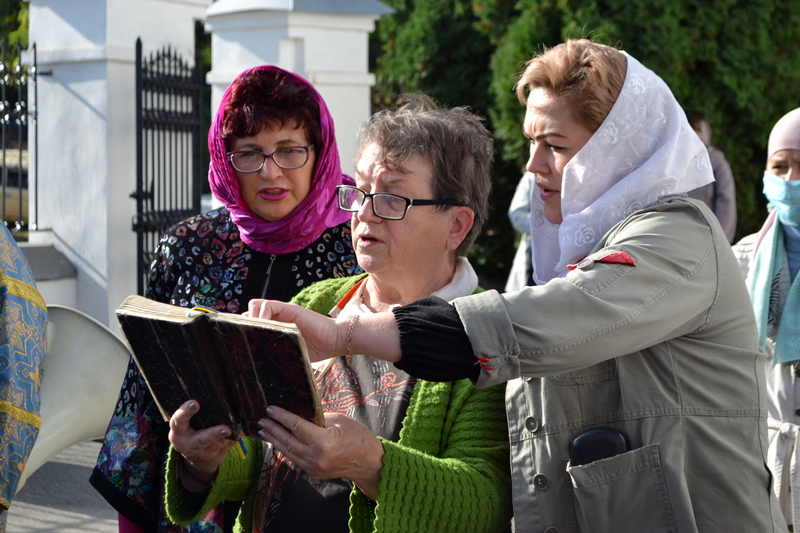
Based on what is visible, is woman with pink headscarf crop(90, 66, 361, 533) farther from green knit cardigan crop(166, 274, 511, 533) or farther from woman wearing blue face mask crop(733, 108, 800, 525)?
woman wearing blue face mask crop(733, 108, 800, 525)

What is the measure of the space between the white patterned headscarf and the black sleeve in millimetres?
526

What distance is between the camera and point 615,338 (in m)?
1.68

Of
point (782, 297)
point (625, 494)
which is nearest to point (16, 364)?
point (625, 494)

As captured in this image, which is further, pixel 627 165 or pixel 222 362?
pixel 627 165

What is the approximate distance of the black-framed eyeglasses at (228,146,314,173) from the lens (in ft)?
10.1

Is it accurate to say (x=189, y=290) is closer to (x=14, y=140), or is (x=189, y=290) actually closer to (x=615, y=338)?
(x=615, y=338)

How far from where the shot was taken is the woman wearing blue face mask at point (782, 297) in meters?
3.38

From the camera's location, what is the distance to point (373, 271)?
87.3 inches

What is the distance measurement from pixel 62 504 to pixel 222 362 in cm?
359

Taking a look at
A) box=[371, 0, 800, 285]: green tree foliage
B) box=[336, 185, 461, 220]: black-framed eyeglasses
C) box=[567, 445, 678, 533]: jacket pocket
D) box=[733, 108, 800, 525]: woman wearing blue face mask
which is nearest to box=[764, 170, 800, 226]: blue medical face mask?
box=[733, 108, 800, 525]: woman wearing blue face mask

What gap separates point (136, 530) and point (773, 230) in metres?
2.71

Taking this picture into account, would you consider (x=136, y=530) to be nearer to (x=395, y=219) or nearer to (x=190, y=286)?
(x=190, y=286)

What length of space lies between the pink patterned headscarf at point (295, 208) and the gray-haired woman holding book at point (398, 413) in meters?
0.63

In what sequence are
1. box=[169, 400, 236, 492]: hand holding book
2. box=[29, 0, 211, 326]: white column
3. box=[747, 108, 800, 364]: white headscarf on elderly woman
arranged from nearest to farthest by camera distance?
box=[169, 400, 236, 492]: hand holding book
box=[747, 108, 800, 364]: white headscarf on elderly woman
box=[29, 0, 211, 326]: white column
